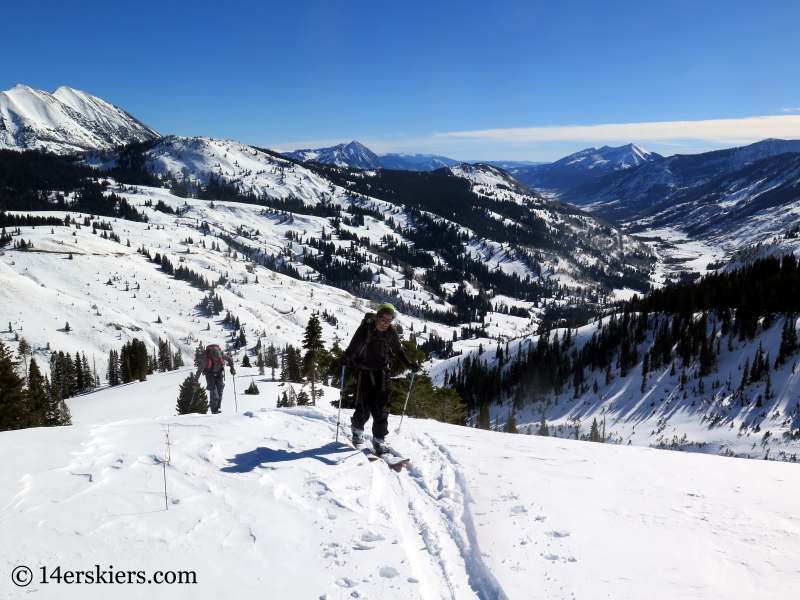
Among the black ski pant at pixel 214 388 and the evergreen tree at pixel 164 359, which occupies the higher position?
the black ski pant at pixel 214 388

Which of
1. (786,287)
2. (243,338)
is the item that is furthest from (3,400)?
(243,338)

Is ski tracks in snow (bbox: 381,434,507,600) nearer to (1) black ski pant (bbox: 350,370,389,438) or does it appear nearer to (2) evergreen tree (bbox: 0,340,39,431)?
(1) black ski pant (bbox: 350,370,389,438)

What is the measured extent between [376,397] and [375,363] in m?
0.89

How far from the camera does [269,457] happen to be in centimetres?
866

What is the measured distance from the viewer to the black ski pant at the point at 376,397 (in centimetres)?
966

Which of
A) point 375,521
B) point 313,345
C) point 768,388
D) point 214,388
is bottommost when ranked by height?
point 768,388

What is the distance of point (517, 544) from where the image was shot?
221 inches

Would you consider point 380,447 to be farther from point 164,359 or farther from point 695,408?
point 164,359

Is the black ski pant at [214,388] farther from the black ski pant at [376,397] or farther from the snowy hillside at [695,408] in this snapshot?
the snowy hillside at [695,408]

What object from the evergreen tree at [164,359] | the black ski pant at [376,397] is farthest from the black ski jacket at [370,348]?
the evergreen tree at [164,359]

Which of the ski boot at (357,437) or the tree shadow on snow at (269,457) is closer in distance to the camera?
the tree shadow on snow at (269,457)

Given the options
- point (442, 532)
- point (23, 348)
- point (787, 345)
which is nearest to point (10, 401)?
point (442, 532)

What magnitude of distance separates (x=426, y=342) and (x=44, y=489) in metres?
179

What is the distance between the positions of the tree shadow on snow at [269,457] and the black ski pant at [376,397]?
1.01 m
